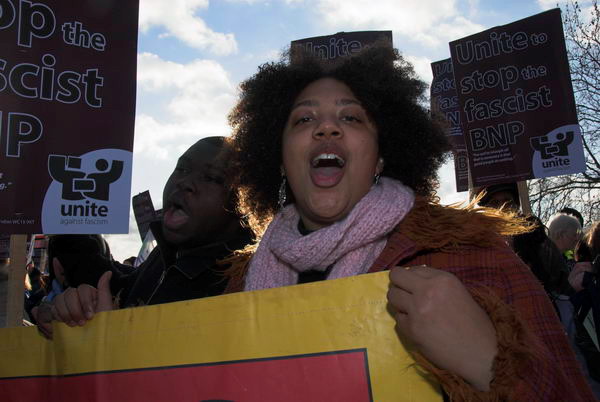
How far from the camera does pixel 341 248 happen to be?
1680 millimetres

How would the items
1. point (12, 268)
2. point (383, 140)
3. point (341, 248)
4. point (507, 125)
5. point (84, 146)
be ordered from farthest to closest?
1. point (507, 125)
2. point (84, 146)
3. point (12, 268)
4. point (383, 140)
5. point (341, 248)

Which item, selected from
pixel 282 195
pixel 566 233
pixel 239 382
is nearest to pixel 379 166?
pixel 282 195

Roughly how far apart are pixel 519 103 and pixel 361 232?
3.92 metres

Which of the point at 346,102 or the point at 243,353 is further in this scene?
the point at 346,102

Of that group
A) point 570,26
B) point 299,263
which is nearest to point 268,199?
point 299,263

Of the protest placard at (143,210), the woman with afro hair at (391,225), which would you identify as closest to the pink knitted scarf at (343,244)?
the woman with afro hair at (391,225)

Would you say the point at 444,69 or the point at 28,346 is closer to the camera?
the point at 28,346

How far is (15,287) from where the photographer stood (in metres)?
2.61

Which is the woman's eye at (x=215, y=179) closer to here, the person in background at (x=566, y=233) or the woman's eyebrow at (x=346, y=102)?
the woman's eyebrow at (x=346, y=102)

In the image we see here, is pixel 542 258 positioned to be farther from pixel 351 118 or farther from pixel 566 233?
pixel 351 118

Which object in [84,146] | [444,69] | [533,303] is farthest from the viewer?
[444,69]

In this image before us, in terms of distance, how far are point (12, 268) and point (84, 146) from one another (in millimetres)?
722

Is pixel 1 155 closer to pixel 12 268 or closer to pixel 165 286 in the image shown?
pixel 12 268

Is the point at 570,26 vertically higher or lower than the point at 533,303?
higher
